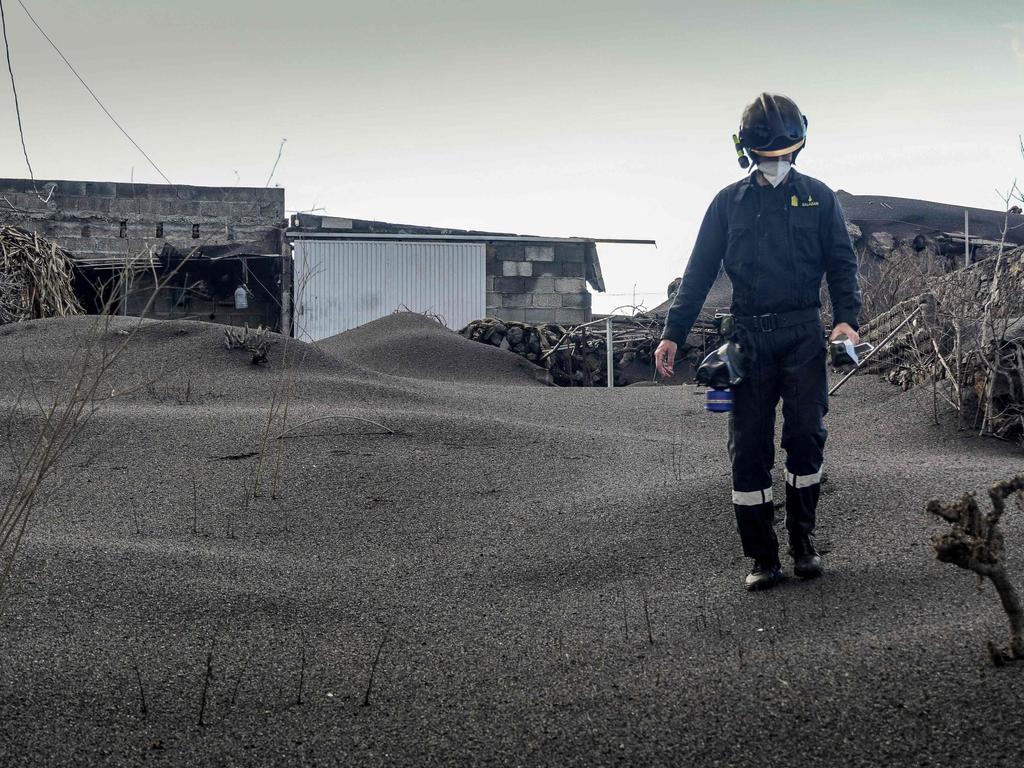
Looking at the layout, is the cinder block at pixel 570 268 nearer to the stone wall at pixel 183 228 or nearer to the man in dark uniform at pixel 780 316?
the stone wall at pixel 183 228

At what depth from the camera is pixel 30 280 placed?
1472 cm

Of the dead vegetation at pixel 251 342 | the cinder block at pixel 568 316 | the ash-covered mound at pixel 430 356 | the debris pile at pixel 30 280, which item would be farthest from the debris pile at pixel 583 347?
the debris pile at pixel 30 280

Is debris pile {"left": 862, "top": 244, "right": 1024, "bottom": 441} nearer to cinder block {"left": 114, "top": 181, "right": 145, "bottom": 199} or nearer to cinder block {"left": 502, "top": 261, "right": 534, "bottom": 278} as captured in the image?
cinder block {"left": 502, "top": 261, "right": 534, "bottom": 278}

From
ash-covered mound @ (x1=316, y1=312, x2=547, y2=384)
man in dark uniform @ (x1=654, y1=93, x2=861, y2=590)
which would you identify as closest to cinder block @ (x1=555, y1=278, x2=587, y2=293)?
ash-covered mound @ (x1=316, y1=312, x2=547, y2=384)

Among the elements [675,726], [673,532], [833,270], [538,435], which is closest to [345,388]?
[538,435]

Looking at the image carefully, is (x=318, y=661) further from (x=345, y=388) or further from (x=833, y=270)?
(x=345, y=388)

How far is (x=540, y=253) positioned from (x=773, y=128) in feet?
51.8

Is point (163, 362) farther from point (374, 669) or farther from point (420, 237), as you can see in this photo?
point (420, 237)

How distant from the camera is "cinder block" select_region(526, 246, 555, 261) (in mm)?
20000

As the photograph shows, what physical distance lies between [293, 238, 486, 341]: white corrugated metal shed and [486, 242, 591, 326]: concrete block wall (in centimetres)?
28

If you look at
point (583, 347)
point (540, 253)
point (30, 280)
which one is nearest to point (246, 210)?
point (540, 253)

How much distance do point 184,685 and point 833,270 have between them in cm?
287

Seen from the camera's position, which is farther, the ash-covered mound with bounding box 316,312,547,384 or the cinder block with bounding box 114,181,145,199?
the cinder block with bounding box 114,181,145,199

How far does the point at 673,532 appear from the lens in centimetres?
Result: 543
